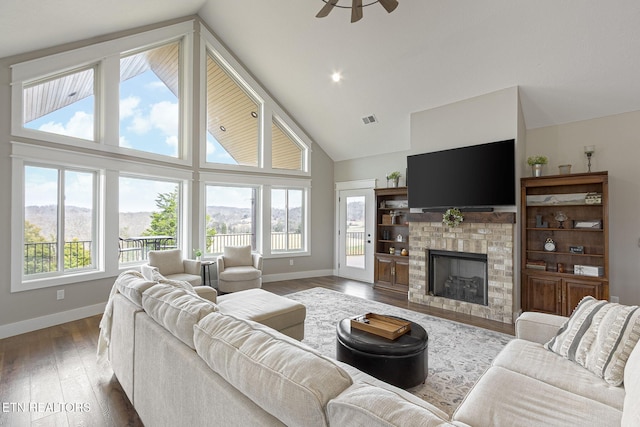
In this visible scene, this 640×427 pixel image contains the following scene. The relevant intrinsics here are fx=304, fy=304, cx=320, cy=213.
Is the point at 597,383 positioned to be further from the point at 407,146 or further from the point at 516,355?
the point at 407,146

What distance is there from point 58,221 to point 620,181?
24.8ft

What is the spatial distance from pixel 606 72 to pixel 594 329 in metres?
3.49

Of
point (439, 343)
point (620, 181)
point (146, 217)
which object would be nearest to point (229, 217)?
point (146, 217)

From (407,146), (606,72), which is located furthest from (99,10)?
Answer: (606,72)

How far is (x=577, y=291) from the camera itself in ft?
12.7

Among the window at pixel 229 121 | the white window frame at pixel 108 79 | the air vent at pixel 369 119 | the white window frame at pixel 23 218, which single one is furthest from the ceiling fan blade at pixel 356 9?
the white window frame at pixel 23 218

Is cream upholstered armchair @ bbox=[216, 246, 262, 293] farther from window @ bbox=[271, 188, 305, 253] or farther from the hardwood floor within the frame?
the hardwood floor

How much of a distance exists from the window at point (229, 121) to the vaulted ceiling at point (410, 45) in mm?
728

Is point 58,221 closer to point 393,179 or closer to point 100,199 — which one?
point 100,199

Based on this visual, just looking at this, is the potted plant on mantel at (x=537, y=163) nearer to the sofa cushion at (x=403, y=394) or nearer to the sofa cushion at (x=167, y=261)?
the sofa cushion at (x=403, y=394)

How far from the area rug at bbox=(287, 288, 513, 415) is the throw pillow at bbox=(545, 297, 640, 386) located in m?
0.85

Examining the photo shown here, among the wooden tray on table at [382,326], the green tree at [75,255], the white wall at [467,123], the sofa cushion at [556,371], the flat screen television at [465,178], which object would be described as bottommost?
the wooden tray on table at [382,326]

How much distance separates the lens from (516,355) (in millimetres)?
1970

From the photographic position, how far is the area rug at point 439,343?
8.09 ft
